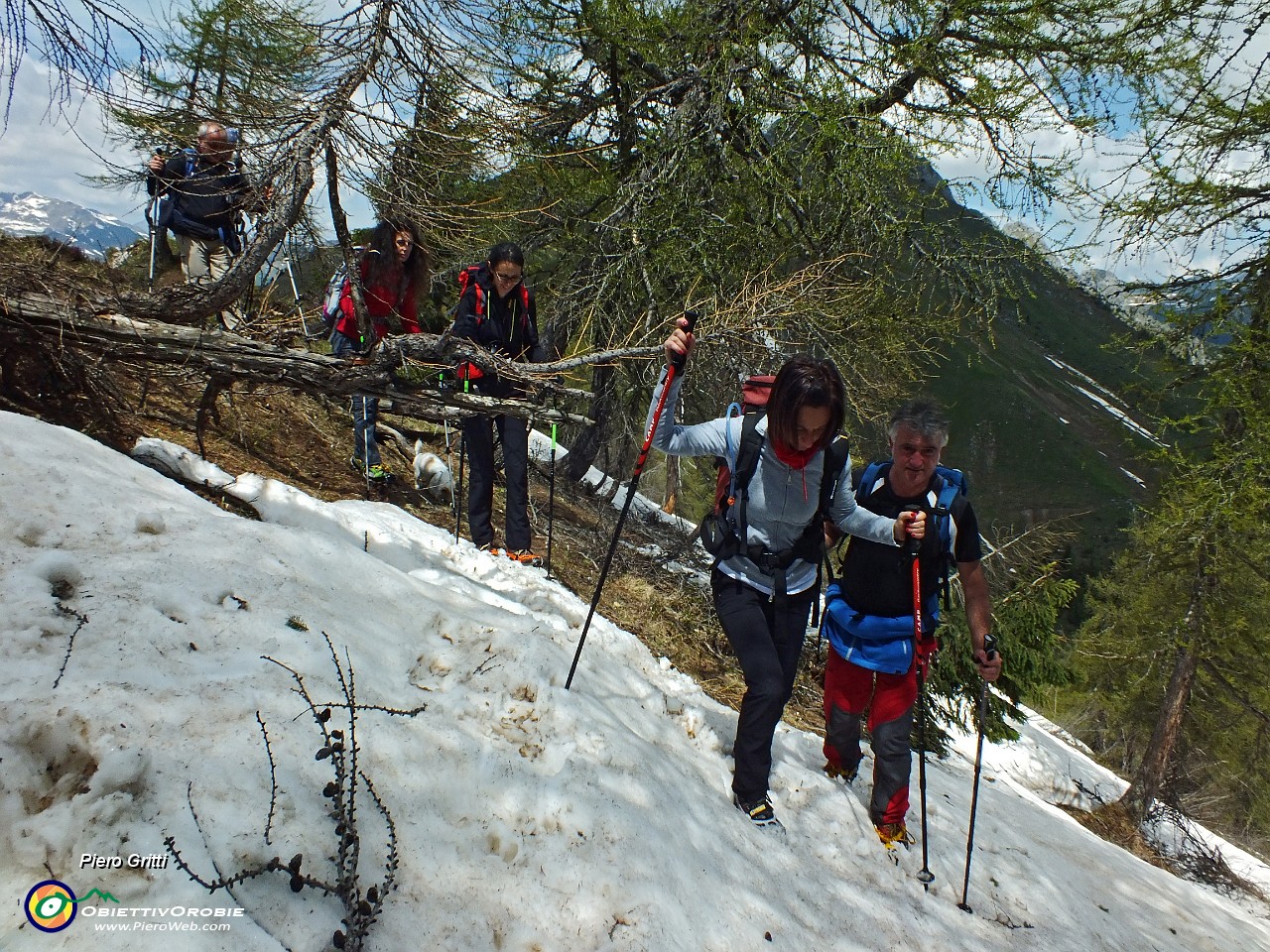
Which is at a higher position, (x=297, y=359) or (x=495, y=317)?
(x=495, y=317)

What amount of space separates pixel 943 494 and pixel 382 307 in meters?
4.57

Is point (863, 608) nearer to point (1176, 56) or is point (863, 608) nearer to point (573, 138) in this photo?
point (573, 138)

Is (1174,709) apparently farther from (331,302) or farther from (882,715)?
(331,302)

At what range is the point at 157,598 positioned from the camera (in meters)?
2.82

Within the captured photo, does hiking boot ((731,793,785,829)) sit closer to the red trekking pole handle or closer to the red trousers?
the red trousers

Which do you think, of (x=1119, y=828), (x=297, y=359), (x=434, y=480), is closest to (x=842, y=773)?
(x=297, y=359)

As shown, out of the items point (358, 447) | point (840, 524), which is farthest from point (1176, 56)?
point (358, 447)

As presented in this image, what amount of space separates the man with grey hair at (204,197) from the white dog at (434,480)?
2.42 metres

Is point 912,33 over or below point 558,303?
over

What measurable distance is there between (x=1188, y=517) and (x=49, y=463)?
36.9 ft

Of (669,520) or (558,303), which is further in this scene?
(669,520)

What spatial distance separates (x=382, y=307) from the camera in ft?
18.1

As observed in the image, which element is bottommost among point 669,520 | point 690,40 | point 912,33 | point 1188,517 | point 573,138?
point 669,520

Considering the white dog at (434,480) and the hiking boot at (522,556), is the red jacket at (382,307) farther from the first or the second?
the hiking boot at (522,556)
